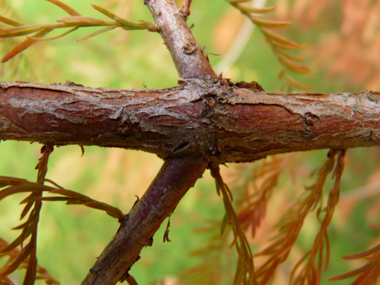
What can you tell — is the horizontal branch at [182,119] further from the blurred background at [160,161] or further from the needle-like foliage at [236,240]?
the blurred background at [160,161]

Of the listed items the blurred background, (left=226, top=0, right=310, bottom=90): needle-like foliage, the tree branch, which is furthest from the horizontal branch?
the blurred background

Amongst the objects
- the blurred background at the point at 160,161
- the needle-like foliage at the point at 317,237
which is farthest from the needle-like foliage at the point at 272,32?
the blurred background at the point at 160,161

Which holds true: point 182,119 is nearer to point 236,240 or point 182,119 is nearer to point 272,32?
point 236,240

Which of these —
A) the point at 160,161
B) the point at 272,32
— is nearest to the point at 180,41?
the point at 272,32

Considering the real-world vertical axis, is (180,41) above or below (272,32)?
below

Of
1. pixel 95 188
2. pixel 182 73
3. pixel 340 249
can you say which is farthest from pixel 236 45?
pixel 340 249

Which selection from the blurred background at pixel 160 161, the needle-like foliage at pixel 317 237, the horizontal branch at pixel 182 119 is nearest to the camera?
the horizontal branch at pixel 182 119

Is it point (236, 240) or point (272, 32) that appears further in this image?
point (272, 32)
